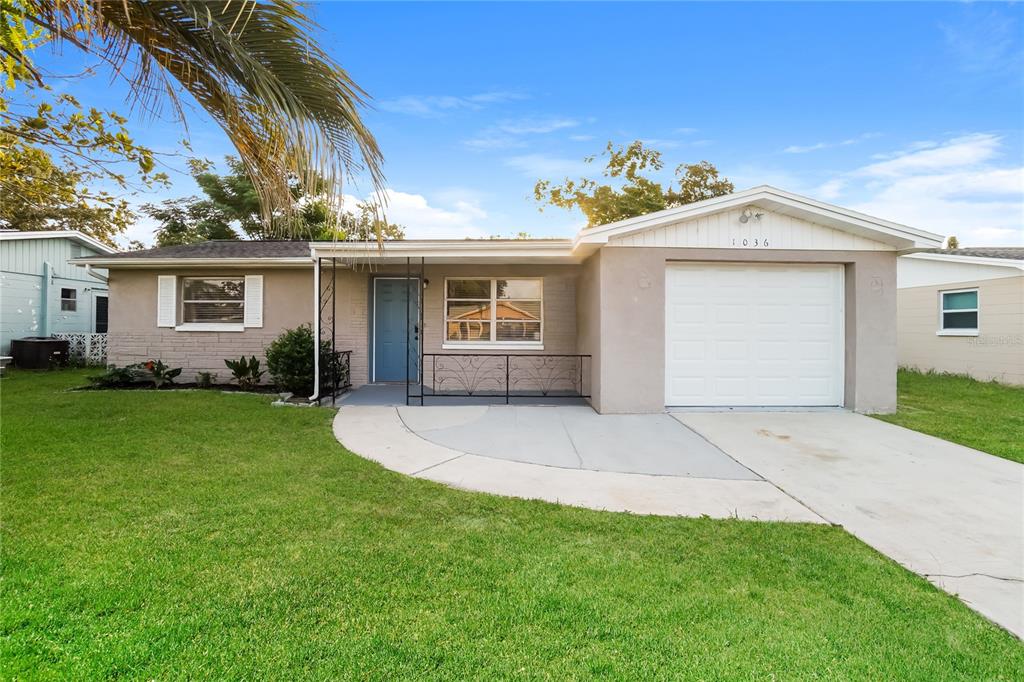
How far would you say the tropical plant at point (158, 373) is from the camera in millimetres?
9461

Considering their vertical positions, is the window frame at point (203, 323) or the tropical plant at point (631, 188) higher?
the tropical plant at point (631, 188)

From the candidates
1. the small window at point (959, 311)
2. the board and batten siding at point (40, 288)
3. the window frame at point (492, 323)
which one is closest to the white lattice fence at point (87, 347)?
the board and batten siding at point (40, 288)

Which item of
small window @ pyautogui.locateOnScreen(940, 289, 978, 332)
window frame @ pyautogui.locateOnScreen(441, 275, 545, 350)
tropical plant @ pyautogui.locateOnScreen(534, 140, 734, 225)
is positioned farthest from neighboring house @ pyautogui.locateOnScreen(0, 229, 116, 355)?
small window @ pyautogui.locateOnScreen(940, 289, 978, 332)

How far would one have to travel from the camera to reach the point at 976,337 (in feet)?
37.2

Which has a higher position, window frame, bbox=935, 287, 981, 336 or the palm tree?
the palm tree

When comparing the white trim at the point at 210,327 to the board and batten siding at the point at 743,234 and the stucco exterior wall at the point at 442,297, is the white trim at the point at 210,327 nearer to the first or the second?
the stucco exterior wall at the point at 442,297

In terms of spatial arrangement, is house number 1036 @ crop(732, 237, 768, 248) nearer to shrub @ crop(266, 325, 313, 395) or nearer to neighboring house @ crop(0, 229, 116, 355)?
shrub @ crop(266, 325, 313, 395)

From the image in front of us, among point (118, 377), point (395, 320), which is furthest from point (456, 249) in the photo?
point (118, 377)

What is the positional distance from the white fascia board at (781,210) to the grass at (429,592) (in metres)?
4.71

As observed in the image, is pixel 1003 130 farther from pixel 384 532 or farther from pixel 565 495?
pixel 384 532

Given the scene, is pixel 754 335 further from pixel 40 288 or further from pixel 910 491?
pixel 40 288

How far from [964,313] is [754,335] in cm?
837

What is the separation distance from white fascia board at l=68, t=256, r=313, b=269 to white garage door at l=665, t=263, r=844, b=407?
23.5ft

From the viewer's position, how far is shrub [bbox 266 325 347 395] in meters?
8.48
